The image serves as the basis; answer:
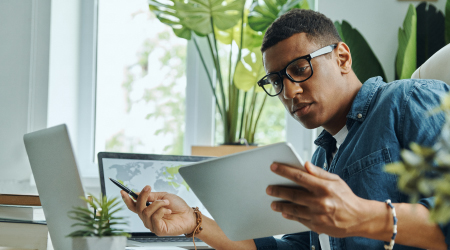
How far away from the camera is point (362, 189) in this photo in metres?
0.90

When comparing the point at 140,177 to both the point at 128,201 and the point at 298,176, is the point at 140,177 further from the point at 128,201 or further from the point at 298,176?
the point at 298,176

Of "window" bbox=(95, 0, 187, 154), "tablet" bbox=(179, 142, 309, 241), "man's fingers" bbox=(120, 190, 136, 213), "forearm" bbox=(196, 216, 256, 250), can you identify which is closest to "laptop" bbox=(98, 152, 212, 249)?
"forearm" bbox=(196, 216, 256, 250)

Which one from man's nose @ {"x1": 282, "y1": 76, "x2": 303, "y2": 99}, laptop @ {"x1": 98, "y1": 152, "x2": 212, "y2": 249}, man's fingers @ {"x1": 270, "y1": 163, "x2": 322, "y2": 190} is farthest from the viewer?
laptop @ {"x1": 98, "y1": 152, "x2": 212, "y2": 249}

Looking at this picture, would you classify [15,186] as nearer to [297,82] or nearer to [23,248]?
[23,248]

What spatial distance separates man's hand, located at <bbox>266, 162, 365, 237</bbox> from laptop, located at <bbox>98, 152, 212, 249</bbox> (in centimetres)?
72

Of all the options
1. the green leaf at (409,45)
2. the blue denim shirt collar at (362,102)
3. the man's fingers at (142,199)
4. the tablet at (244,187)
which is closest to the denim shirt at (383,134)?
the blue denim shirt collar at (362,102)

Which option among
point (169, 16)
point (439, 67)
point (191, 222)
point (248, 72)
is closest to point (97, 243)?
point (191, 222)

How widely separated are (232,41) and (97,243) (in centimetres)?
148

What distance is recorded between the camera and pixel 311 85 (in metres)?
1.01

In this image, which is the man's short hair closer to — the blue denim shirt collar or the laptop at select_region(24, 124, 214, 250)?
the blue denim shirt collar

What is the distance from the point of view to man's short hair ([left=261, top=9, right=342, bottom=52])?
103 centimetres

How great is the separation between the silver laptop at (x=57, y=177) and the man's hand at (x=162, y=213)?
158mm

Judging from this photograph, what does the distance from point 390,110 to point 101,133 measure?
1680 mm

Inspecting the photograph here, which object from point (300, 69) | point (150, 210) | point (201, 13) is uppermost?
point (201, 13)
